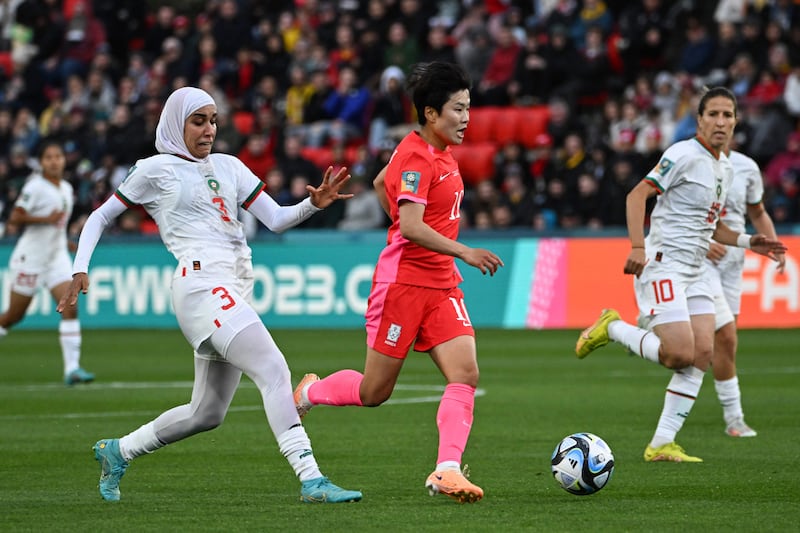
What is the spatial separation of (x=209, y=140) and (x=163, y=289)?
1645cm

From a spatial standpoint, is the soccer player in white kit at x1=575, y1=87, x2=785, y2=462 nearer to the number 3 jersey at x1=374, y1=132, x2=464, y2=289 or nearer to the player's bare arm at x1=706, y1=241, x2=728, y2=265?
the player's bare arm at x1=706, y1=241, x2=728, y2=265

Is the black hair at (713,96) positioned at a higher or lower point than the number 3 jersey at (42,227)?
higher

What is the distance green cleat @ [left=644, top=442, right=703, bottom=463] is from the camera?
10.3 metres

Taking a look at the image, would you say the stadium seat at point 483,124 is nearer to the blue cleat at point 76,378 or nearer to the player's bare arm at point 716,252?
the blue cleat at point 76,378

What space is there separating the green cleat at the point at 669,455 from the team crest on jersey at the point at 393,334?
271 cm

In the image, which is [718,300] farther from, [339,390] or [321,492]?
[321,492]

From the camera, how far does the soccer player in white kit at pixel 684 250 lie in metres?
10.7

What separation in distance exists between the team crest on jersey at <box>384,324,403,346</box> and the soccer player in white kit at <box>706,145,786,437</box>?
164 inches

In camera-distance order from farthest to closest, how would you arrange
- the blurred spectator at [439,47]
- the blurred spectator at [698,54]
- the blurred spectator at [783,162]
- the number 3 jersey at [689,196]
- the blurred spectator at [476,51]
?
the blurred spectator at [476,51]
the blurred spectator at [439,47]
the blurred spectator at [698,54]
the blurred spectator at [783,162]
the number 3 jersey at [689,196]

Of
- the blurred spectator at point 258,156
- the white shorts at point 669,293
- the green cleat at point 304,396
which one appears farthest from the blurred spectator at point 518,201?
the green cleat at point 304,396

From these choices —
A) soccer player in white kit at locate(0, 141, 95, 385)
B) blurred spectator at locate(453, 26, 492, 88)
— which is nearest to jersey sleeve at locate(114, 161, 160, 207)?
soccer player in white kit at locate(0, 141, 95, 385)

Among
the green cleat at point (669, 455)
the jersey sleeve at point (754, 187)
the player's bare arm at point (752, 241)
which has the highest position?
the jersey sleeve at point (754, 187)

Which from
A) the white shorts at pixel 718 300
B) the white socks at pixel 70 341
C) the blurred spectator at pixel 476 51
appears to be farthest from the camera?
the blurred spectator at pixel 476 51

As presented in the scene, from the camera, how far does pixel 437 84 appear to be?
27.4 feet
